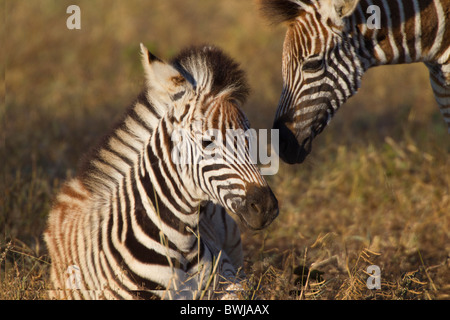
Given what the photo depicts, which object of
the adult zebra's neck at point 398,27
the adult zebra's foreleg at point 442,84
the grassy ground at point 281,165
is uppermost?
the adult zebra's neck at point 398,27

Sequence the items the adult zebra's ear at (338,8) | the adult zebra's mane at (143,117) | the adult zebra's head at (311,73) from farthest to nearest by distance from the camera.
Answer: the adult zebra's head at (311,73) < the adult zebra's ear at (338,8) < the adult zebra's mane at (143,117)

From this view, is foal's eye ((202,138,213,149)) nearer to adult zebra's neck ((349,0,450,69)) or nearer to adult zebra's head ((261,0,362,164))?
adult zebra's head ((261,0,362,164))

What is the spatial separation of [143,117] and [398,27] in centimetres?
245

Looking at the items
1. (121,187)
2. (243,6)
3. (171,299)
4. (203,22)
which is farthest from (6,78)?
(171,299)

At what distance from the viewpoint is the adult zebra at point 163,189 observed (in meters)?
3.79

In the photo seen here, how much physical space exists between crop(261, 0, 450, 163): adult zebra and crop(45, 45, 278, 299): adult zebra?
3.58 feet

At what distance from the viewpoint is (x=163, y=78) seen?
3.79 m

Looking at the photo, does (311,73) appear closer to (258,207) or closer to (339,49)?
(339,49)

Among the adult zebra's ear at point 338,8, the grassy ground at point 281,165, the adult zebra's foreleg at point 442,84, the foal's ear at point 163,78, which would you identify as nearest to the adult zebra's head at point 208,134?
the foal's ear at point 163,78

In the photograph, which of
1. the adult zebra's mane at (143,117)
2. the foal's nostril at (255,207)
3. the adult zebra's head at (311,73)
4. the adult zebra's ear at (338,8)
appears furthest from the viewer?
the adult zebra's head at (311,73)

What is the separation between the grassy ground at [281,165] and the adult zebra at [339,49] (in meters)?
0.77

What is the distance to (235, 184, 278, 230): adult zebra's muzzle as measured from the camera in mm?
3703

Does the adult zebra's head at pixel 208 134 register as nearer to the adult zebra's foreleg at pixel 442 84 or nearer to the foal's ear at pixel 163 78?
the foal's ear at pixel 163 78

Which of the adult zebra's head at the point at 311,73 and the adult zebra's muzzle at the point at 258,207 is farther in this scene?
the adult zebra's head at the point at 311,73
